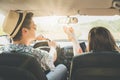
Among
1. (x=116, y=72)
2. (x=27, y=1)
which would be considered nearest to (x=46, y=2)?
(x=27, y=1)

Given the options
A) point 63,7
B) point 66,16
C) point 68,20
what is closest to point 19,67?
point 63,7

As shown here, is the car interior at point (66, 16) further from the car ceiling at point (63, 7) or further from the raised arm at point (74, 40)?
the raised arm at point (74, 40)

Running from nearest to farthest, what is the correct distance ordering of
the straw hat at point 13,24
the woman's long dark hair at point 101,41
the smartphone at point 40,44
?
the woman's long dark hair at point 101,41 → the straw hat at point 13,24 → the smartphone at point 40,44

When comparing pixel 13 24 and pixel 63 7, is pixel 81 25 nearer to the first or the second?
pixel 63 7

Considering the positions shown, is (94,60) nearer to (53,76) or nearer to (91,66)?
(91,66)

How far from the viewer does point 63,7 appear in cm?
464

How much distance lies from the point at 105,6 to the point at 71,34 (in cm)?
56

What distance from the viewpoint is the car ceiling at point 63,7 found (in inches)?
169

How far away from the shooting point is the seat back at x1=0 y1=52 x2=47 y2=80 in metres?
3.03

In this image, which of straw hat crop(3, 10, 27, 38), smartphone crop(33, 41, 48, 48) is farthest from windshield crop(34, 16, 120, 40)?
straw hat crop(3, 10, 27, 38)

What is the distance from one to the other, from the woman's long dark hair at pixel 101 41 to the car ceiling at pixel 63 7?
0.54m

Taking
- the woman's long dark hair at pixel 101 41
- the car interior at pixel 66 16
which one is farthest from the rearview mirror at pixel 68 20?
the woman's long dark hair at pixel 101 41

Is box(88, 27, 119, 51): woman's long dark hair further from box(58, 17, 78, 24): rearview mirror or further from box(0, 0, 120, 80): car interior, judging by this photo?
box(58, 17, 78, 24): rearview mirror

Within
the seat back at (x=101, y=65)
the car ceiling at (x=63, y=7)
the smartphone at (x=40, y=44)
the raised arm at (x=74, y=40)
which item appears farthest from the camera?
the smartphone at (x=40, y=44)
